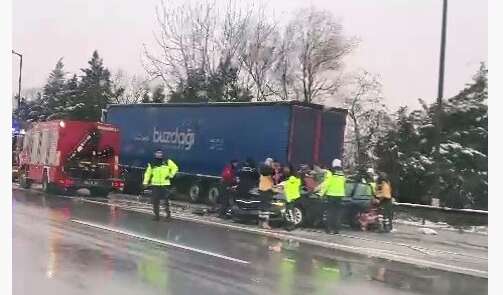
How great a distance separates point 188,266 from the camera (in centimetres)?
895

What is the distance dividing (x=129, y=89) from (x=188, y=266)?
12781 millimetres

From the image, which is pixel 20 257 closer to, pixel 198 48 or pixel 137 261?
pixel 137 261

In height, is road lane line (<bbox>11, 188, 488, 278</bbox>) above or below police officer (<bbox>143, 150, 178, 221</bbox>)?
below

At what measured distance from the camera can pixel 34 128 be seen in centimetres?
2095

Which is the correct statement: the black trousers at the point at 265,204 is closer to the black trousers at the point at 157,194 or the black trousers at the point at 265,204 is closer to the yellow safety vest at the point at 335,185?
the yellow safety vest at the point at 335,185

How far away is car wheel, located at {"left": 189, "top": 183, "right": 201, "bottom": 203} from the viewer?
19.1 m

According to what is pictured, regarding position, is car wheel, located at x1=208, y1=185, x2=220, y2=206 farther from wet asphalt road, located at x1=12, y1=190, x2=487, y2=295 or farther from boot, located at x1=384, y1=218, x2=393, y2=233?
boot, located at x1=384, y1=218, x2=393, y2=233

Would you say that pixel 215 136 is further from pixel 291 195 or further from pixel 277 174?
pixel 291 195

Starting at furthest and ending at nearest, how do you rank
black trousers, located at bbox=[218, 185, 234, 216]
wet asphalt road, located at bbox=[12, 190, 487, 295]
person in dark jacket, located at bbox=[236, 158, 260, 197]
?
black trousers, located at bbox=[218, 185, 234, 216] → person in dark jacket, located at bbox=[236, 158, 260, 197] → wet asphalt road, located at bbox=[12, 190, 487, 295]

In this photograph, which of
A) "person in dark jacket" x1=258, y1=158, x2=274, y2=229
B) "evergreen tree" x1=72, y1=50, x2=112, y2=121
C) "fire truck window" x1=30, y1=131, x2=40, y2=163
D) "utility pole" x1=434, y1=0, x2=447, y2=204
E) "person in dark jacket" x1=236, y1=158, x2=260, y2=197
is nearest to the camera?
"utility pole" x1=434, y1=0, x2=447, y2=204

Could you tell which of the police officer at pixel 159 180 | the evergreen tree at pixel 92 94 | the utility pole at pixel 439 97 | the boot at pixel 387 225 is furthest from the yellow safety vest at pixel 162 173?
the utility pole at pixel 439 97

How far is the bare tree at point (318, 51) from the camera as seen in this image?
18.4 m

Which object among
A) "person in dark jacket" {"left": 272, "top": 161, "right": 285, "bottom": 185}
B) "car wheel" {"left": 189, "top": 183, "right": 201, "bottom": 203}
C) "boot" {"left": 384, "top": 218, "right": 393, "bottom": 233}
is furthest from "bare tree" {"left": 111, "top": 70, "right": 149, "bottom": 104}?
"boot" {"left": 384, "top": 218, "right": 393, "bottom": 233}

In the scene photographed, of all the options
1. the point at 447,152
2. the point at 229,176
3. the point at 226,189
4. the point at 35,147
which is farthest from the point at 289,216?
the point at 35,147
